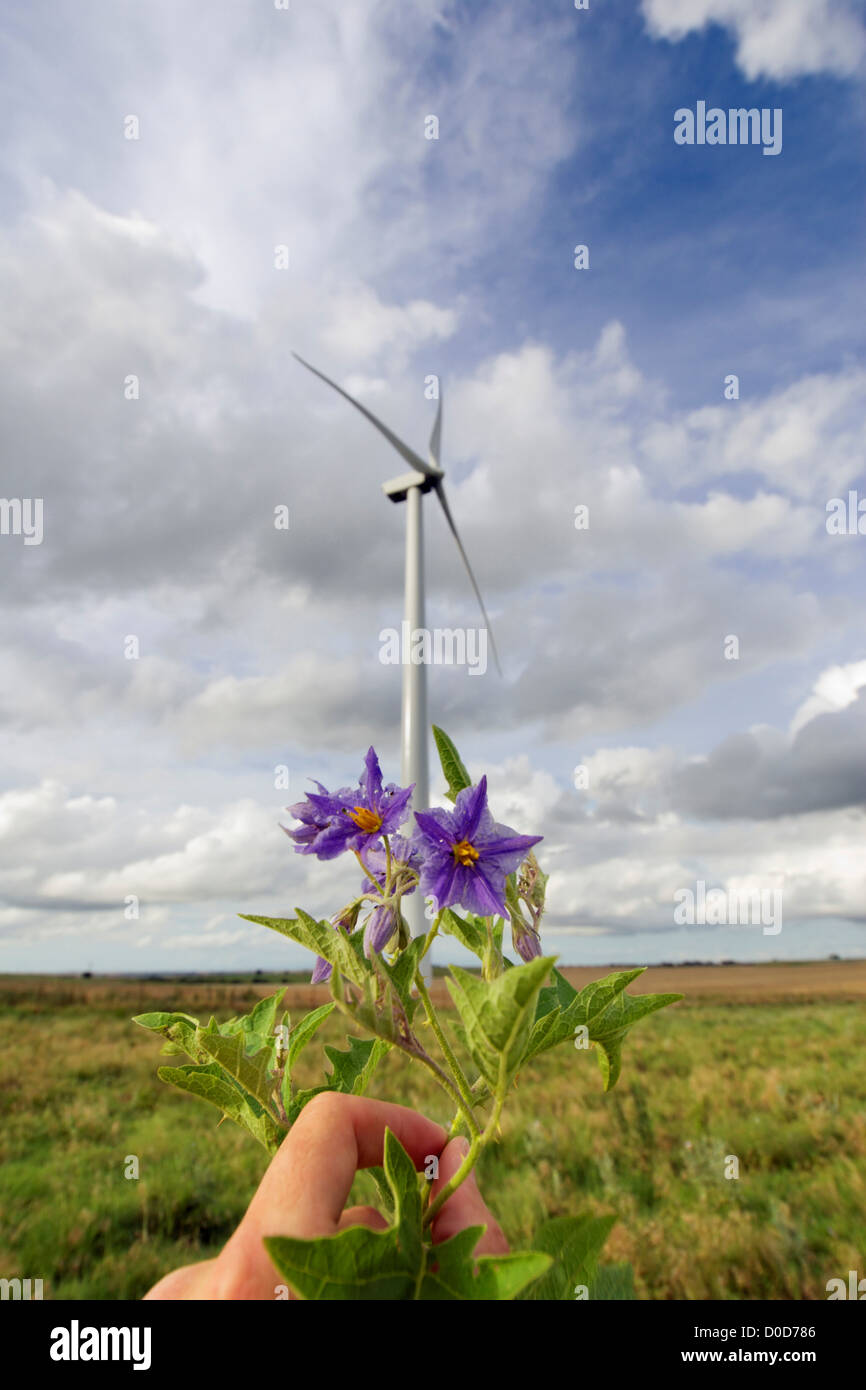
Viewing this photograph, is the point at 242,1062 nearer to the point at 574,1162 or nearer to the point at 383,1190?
the point at 383,1190

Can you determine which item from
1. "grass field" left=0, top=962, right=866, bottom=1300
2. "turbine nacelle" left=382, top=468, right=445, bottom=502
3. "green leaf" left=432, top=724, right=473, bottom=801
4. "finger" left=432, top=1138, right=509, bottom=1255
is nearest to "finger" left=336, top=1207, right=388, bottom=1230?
"finger" left=432, top=1138, right=509, bottom=1255

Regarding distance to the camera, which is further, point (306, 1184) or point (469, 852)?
point (469, 852)

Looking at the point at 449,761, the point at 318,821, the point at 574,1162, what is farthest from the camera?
the point at 574,1162

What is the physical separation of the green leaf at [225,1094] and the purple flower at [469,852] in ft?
2.10

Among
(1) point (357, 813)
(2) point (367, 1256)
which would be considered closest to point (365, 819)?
(1) point (357, 813)

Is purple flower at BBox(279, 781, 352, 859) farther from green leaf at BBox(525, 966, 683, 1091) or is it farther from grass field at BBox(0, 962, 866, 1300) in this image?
grass field at BBox(0, 962, 866, 1300)

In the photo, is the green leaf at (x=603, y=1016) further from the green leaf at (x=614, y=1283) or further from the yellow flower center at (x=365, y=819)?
the yellow flower center at (x=365, y=819)

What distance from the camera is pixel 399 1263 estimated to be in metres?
1.13

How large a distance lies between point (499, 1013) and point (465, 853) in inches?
15.2

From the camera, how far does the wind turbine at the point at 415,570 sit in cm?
1894

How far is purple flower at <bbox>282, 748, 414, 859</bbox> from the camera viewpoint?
61.8 inches
